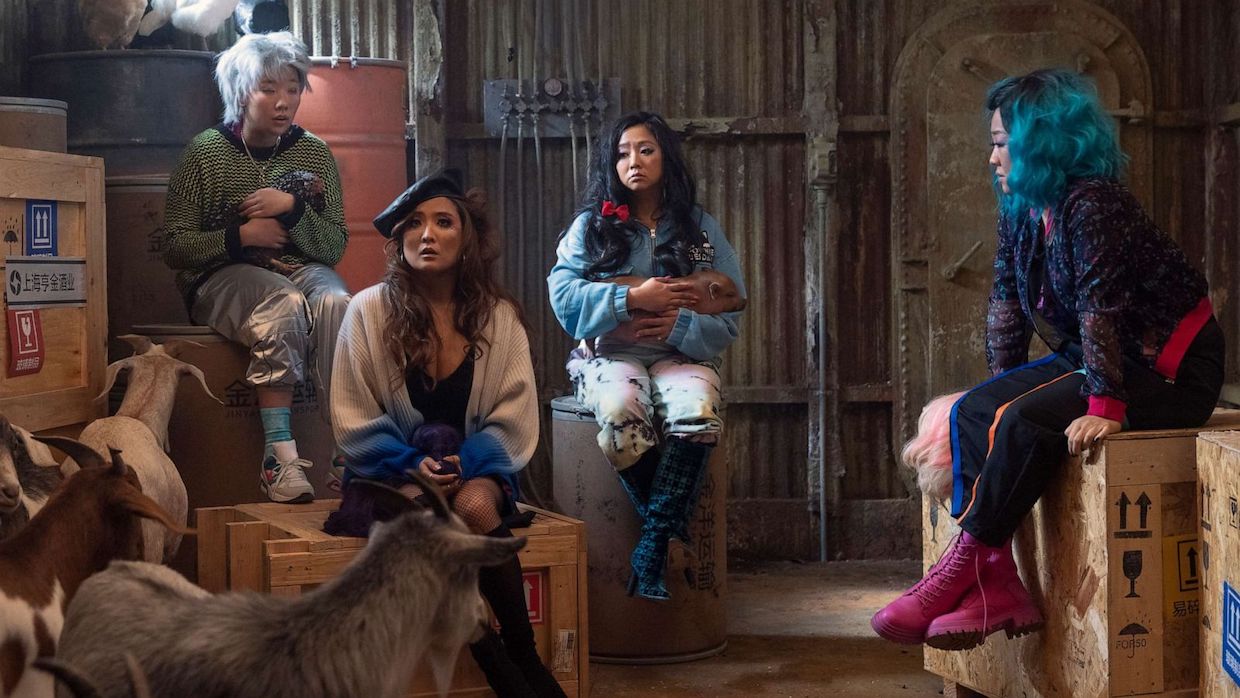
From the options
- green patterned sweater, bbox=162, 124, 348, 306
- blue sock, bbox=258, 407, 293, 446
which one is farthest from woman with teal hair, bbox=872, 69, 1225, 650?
green patterned sweater, bbox=162, 124, 348, 306

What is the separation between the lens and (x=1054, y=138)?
3678mm

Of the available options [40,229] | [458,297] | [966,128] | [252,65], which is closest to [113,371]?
[40,229]

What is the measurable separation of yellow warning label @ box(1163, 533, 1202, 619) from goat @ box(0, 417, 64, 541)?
9.11ft

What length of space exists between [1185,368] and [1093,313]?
0.31 meters

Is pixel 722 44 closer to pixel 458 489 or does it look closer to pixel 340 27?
pixel 340 27

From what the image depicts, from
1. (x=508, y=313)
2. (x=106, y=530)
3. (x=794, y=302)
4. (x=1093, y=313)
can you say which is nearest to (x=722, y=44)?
(x=794, y=302)

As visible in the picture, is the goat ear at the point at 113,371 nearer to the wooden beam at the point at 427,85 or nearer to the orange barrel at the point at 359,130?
the orange barrel at the point at 359,130

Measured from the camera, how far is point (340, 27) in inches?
237

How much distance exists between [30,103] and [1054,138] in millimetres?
3412

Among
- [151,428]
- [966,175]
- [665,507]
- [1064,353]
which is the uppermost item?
[966,175]

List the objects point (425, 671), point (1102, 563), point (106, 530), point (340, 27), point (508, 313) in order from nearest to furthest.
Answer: point (106, 530) < point (1102, 563) < point (425, 671) < point (508, 313) < point (340, 27)

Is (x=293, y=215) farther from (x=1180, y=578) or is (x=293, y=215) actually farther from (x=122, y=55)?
(x=1180, y=578)

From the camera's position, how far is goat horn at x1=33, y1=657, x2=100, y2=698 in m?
1.98

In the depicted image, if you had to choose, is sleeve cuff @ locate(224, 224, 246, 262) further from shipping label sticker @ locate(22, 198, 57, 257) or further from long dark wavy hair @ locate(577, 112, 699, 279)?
long dark wavy hair @ locate(577, 112, 699, 279)
